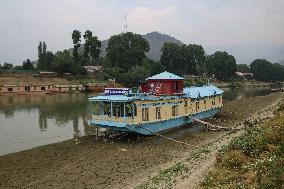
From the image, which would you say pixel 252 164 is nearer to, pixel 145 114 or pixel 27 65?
pixel 145 114

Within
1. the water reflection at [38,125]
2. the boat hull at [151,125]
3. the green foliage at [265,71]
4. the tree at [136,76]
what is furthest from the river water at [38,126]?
the green foliage at [265,71]

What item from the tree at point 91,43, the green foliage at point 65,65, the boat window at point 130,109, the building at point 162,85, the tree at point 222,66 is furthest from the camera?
the tree at point 222,66

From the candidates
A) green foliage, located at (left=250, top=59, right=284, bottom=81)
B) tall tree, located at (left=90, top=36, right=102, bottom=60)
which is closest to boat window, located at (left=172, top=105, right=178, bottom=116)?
tall tree, located at (left=90, top=36, right=102, bottom=60)

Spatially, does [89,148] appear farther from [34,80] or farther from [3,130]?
[34,80]

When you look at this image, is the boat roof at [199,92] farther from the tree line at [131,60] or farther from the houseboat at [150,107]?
the tree line at [131,60]

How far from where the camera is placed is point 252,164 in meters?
16.6

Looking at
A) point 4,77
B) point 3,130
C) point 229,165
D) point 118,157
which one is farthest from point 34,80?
point 229,165

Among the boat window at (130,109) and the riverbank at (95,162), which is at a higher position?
the boat window at (130,109)

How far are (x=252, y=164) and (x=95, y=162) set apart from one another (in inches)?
446

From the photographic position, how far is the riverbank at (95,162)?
20.6 meters

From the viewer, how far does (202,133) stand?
34656 millimetres

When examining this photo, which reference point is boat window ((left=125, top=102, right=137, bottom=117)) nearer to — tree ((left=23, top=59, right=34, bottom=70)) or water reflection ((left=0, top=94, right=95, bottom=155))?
water reflection ((left=0, top=94, right=95, bottom=155))

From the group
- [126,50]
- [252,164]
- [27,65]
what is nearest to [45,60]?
[27,65]

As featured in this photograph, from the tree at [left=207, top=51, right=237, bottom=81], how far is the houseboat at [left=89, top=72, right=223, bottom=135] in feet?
323
